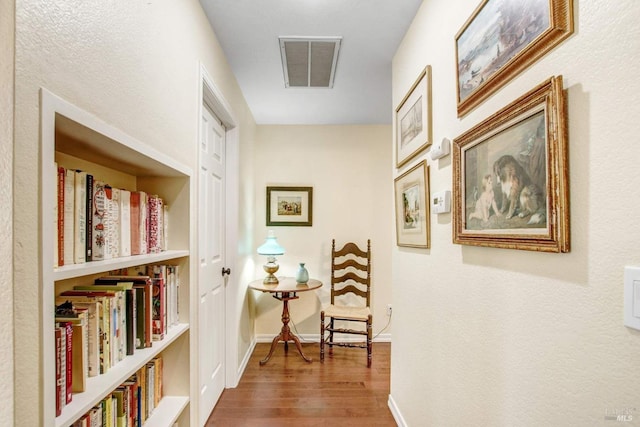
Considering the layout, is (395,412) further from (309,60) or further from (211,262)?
(309,60)

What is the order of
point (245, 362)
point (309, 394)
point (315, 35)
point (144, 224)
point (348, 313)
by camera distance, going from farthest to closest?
point (348, 313)
point (245, 362)
point (309, 394)
point (315, 35)
point (144, 224)

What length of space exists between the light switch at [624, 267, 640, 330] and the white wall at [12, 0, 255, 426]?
1193 mm

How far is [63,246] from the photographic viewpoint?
0.82 m

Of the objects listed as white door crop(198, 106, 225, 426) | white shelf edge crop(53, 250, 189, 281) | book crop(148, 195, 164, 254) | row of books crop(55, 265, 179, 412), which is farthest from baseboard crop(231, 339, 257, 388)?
white shelf edge crop(53, 250, 189, 281)

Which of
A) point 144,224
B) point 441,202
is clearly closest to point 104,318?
point 144,224

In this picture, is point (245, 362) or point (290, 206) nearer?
point (245, 362)

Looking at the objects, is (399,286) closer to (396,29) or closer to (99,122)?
(396,29)

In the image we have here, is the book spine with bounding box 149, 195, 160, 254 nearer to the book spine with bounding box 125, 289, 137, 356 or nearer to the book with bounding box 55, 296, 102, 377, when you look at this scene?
the book spine with bounding box 125, 289, 137, 356

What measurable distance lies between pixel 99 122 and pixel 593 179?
1.23 metres

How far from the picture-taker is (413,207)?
1859 millimetres

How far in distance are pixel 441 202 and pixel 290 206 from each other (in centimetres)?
239

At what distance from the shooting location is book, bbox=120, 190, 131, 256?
1097mm

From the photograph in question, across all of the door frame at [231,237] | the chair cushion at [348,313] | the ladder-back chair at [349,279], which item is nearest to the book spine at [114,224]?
the door frame at [231,237]

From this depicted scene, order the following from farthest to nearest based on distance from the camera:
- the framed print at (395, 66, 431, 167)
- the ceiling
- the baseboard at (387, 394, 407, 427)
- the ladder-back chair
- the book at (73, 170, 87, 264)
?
the ladder-back chair
the baseboard at (387, 394, 407, 427)
the ceiling
the framed print at (395, 66, 431, 167)
the book at (73, 170, 87, 264)
